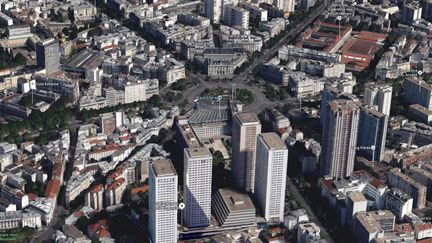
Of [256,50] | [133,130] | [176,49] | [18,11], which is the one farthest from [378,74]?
[18,11]

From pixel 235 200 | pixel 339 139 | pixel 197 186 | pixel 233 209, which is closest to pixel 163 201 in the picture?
pixel 197 186

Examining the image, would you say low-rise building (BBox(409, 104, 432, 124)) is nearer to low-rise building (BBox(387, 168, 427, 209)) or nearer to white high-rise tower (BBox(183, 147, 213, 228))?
low-rise building (BBox(387, 168, 427, 209))

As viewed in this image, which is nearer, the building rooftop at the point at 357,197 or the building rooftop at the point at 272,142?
the building rooftop at the point at 272,142

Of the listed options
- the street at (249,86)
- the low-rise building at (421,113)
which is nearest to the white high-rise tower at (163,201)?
the street at (249,86)

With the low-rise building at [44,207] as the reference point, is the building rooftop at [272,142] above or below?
above

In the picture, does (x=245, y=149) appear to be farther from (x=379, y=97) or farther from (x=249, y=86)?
(x=249, y=86)

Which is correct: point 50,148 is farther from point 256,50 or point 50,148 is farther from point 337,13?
point 337,13

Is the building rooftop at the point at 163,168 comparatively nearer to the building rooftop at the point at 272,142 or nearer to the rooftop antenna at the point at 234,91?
the building rooftop at the point at 272,142

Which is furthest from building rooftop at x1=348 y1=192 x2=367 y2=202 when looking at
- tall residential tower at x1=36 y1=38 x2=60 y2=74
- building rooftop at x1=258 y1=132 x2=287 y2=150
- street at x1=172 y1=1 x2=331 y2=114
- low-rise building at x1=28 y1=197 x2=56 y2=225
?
tall residential tower at x1=36 y1=38 x2=60 y2=74

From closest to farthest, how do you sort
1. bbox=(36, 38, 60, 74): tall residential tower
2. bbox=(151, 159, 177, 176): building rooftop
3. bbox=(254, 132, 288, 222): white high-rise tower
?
bbox=(151, 159, 177, 176): building rooftop
bbox=(254, 132, 288, 222): white high-rise tower
bbox=(36, 38, 60, 74): tall residential tower
